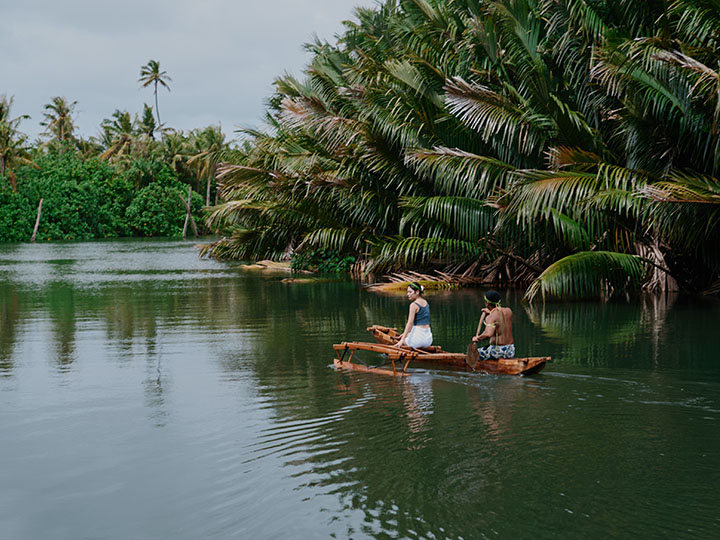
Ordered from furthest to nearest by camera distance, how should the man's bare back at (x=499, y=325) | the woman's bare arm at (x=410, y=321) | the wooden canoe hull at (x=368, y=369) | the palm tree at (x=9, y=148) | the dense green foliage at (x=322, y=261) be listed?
the palm tree at (x=9, y=148)
the dense green foliage at (x=322, y=261)
the woman's bare arm at (x=410, y=321)
the wooden canoe hull at (x=368, y=369)
the man's bare back at (x=499, y=325)

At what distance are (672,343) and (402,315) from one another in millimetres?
6086

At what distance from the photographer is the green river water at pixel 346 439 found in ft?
18.4

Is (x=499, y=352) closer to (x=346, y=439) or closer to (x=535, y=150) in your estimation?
(x=346, y=439)

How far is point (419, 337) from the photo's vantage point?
11078mm

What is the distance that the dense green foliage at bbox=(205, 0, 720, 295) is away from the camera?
52.5ft

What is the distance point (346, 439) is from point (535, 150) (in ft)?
46.4

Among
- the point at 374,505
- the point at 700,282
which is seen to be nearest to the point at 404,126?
the point at 700,282

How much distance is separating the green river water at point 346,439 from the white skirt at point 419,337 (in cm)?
72

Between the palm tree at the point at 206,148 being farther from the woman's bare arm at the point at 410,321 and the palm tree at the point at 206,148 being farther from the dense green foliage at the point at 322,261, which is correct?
the woman's bare arm at the point at 410,321

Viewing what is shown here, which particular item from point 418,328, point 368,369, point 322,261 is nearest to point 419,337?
point 418,328

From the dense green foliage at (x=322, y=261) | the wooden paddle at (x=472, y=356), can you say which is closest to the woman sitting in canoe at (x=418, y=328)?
the wooden paddle at (x=472, y=356)

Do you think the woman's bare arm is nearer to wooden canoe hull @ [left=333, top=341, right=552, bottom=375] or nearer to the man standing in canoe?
wooden canoe hull @ [left=333, top=341, right=552, bottom=375]

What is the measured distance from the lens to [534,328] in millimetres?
14852

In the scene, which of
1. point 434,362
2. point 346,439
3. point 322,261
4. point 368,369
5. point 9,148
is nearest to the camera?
point 346,439
